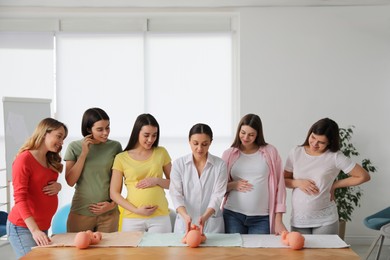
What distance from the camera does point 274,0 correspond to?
529cm

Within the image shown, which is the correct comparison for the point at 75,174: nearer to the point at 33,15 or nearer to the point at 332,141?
the point at 332,141

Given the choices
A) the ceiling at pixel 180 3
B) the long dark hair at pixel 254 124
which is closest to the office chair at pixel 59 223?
→ the long dark hair at pixel 254 124

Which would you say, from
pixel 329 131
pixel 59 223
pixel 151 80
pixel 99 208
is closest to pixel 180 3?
pixel 151 80

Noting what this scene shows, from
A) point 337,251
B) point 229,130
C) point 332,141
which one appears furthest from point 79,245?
point 229,130

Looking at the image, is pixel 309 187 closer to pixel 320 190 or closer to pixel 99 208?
pixel 320 190

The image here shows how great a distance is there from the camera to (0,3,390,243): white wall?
216 inches

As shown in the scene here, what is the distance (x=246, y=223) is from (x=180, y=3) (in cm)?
324

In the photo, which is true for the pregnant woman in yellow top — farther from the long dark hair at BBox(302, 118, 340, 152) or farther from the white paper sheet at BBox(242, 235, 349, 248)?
the long dark hair at BBox(302, 118, 340, 152)

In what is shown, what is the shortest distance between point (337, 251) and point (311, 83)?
3288mm

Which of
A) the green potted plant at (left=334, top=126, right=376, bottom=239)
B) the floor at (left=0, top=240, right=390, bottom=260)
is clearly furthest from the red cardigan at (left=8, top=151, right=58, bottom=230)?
the green potted plant at (left=334, top=126, right=376, bottom=239)

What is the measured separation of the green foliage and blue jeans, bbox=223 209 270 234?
240 centimetres

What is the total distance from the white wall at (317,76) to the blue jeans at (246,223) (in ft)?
8.51

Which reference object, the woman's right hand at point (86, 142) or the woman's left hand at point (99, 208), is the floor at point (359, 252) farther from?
the woman's right hand at point (86, 142)

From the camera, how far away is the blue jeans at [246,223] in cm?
302
